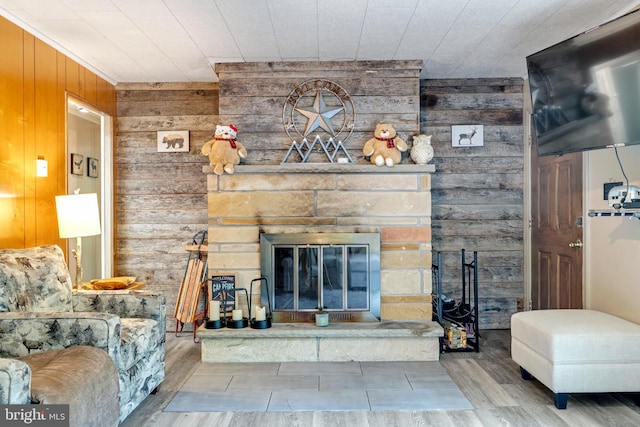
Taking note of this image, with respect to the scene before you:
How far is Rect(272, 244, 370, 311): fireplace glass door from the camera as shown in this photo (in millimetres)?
3670

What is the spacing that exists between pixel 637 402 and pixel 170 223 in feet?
12.7

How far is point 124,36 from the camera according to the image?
10.7 feet

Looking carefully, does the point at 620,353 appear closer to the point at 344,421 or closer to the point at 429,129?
the point at 344,421

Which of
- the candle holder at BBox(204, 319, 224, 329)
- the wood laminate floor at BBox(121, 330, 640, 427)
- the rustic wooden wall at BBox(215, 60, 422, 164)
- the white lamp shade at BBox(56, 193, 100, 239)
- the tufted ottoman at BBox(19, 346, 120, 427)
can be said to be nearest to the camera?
the tufted ottoman at BBox(19, 346, 120, 427)

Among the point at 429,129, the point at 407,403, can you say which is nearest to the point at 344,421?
the point at 407,403

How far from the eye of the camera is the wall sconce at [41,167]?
317 centimetres

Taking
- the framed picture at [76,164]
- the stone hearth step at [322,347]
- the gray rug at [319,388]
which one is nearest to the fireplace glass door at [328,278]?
the stone hearth step at [322,347]

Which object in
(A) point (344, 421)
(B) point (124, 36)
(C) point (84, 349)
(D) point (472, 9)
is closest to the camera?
(C) point (84, 349)

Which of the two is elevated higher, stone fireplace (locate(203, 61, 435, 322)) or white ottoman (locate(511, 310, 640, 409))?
stone fireplace (locate(203, 61, 435, 322))

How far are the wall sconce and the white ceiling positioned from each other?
88 cm

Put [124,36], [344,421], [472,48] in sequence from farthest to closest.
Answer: [472,48] < [124,36] < [344,421]

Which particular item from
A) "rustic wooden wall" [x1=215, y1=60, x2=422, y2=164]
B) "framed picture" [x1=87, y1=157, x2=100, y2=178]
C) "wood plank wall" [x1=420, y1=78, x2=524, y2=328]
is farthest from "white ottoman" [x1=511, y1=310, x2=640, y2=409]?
"framed picture" [x1=87, y1=157, x2=100, y2=178]

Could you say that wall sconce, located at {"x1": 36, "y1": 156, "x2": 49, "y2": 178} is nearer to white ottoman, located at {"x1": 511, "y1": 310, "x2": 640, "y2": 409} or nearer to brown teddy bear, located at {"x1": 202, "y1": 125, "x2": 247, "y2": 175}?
brown teddy bear, located at {"x1": 202, "y1": 125, "x2": 247, "y2": 175}

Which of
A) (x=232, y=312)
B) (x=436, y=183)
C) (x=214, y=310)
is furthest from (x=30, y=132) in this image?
(x=436, y=183)
